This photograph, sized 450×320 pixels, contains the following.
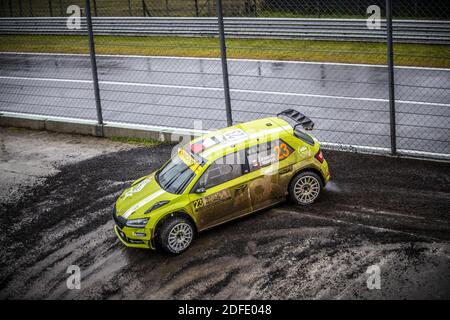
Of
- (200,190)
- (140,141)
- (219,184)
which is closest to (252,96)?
(140,141)

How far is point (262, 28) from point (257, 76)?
231 inches

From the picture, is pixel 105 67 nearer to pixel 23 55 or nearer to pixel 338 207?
pixel 23 55

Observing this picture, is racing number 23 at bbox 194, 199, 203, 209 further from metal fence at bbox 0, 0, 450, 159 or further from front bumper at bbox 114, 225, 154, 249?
metal fence at bbox 0, 0, 450, 159

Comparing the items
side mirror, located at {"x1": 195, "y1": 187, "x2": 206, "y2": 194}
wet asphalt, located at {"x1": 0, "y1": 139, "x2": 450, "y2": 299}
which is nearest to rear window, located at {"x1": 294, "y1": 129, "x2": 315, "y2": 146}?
wet asphalt, located at {"x1": 0, "y1": 139, "x2": 450, "y2": 299}

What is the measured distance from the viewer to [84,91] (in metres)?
17.0

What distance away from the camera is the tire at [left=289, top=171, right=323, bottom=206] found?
346 inches

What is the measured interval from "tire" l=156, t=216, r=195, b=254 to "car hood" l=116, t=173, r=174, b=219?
38 cm

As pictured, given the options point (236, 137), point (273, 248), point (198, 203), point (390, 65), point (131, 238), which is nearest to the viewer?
point (273, 248)

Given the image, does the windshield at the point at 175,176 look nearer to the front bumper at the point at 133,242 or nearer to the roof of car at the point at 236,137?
the roof of car at the point at 236,137

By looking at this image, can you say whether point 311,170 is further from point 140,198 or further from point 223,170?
point 140,198

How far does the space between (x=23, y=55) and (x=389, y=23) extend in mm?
17465

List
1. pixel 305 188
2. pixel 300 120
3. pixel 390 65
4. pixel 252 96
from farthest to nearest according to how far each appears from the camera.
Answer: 1. pixel 252 96
2. pixel 390 65
3. pixel 300 120
4. pixel 305 188

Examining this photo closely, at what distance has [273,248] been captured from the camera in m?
7.94
